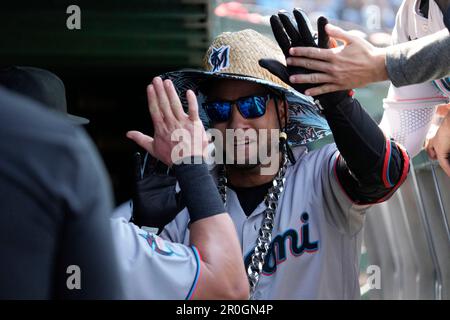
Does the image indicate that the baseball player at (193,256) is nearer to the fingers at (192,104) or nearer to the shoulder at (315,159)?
the fingers at (192,104)

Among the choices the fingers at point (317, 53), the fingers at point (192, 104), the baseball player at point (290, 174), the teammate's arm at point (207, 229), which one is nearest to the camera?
the teammate's arm at point (207, 229)

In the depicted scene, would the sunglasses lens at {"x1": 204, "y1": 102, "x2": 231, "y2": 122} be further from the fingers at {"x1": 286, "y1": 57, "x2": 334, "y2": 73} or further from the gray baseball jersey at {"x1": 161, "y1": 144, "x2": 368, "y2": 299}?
the fingers at {"x1": 286, "y1": 57, "x2": 334, "y2": 73}

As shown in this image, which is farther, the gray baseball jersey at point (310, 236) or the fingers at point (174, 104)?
the gray baseball jersey at point (310, 236)

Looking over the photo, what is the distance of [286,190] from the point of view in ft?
8.77

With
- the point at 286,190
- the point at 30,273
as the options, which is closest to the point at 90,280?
the point at 30,273

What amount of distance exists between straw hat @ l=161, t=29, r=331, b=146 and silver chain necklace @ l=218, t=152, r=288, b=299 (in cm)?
20

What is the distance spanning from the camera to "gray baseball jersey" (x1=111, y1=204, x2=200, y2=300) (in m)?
1.86

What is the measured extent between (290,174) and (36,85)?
120cm

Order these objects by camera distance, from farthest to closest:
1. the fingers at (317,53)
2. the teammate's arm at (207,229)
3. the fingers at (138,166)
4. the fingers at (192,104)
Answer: the fingers at (138,166)
the fingers at (317,53)
the fingers at (192,104)
the teammate's arm at (207,229)

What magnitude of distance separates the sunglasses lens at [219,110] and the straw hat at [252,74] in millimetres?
99

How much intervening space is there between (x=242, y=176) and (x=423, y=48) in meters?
0.92

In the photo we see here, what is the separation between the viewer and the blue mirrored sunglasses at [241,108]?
2.64 metres

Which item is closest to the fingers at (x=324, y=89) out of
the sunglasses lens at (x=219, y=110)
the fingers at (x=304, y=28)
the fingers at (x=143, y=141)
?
the fingers at (x=304, y=28)

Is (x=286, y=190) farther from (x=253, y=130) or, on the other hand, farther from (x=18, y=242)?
(x=18, y=242)
